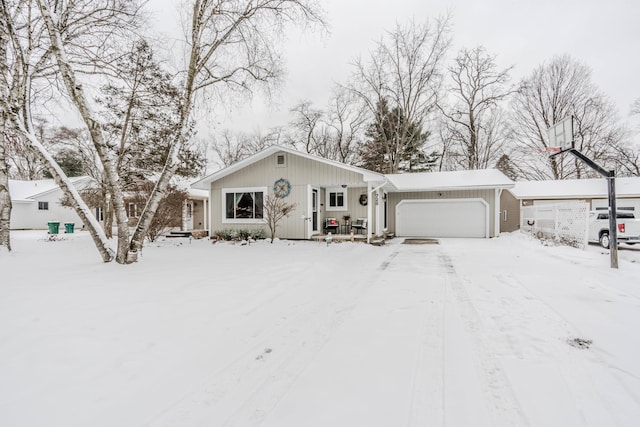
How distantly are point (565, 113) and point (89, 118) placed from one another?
26250 millimetres

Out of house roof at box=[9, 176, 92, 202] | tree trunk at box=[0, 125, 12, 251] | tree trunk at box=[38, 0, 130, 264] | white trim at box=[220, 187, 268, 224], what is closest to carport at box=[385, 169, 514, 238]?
white trim at box=[220, 187, 268, 224]

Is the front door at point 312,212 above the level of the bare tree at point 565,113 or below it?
below

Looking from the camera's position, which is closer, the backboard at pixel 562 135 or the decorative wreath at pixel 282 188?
the backboard at pixel 562 135

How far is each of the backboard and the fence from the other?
2.28 meters

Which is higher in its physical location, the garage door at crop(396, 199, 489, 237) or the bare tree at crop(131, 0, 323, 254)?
the bare tree at crop(131, 0, 323, 254)

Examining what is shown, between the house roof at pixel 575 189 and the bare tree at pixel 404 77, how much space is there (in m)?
7.56

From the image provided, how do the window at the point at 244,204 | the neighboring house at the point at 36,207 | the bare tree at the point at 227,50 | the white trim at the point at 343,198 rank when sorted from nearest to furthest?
the bare tree at the point at 227,50, the window at the point at 244,204, the white trim at the point at 343,198, the neighboring house at the point at 36,207

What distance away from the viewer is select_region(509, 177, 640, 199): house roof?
627 inches

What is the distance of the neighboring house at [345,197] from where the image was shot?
11.5 meters

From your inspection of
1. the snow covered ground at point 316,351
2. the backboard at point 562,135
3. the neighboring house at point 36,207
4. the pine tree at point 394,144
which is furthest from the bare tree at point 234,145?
the snow covered ground at point 316,351

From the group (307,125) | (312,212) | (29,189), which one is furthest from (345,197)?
(29,189)

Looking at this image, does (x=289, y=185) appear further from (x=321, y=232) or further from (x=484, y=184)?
(x=484, y=184)

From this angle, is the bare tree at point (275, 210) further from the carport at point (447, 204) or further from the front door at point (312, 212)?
the carport at point (447, 204)

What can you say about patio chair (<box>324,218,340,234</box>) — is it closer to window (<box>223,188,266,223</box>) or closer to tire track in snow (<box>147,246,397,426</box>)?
window (<box>223,188,266,223</box>)
